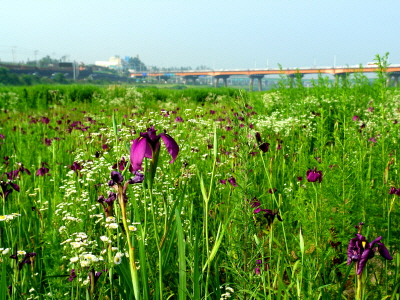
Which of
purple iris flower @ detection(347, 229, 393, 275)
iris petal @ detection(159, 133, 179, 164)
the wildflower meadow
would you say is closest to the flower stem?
the wildflower meadow

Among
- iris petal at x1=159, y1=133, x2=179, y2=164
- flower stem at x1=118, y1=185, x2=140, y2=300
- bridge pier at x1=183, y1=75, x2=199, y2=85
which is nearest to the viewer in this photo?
flower stem at x1=118, y1=185, x2=140, y2=300

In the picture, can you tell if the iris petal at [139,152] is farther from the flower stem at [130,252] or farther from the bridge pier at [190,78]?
the bridge pier at [190,78]

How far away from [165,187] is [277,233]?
36.2 inches

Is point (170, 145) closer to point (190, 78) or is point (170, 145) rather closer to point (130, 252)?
point (130, 252)

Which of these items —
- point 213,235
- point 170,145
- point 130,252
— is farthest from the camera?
point 213,235

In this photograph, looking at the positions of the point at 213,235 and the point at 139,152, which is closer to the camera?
the point at 139,152

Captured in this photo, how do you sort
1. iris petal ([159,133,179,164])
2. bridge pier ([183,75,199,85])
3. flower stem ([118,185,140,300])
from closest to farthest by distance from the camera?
flower stem ([118,185,140,300])
iris petal ([159,133,179,164])
bridge pier ([183,75,199,85])

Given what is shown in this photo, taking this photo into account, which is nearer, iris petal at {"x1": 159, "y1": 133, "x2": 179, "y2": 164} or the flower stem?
the flower stem

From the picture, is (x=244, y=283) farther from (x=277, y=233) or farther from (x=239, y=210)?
(x=277, y=233)

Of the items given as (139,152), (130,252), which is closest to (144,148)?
(139,152)

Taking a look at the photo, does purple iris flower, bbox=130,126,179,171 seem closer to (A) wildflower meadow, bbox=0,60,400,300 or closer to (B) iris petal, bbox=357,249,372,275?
(A) wildflower meadow, bbox=0,60,400,300

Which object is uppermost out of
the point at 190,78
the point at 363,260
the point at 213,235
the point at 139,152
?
the point at 190,78

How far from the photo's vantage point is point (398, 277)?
1.84 metres

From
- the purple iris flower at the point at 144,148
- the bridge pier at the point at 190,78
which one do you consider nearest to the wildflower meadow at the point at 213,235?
the purple iris flower at the point at 144,148
